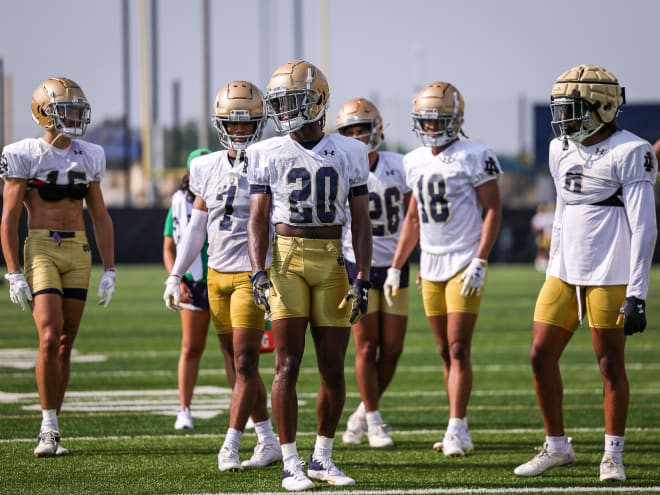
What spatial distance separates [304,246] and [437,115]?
180 cm

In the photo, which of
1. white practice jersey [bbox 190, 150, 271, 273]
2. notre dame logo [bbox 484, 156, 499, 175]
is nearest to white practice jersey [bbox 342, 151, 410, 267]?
notre dame logo [bbox 484, 156, 499, 175]

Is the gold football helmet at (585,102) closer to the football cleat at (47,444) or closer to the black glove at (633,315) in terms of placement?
the black glove at (633,315)

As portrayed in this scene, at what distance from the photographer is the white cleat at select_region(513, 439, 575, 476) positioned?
6.07m

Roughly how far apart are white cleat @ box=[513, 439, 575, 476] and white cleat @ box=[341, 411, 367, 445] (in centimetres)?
133

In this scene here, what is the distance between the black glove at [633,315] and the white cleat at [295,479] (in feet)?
5.39

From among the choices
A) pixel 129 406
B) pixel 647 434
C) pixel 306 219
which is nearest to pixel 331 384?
pixel 306 219

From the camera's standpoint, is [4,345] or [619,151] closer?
[619,151]

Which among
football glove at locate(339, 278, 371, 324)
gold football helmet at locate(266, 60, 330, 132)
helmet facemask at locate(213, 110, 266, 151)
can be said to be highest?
gold football helmet at locate(266, 60, 330, 132)

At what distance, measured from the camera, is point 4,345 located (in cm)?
1245

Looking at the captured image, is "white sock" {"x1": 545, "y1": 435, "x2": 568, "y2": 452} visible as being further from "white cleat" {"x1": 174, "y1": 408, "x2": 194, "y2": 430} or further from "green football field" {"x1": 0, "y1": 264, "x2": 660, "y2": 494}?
"white cleat" {"x1": 174, "y1": 408, "x2": 194, "y2": 430}

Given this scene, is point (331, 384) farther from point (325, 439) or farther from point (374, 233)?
point (374, 233)

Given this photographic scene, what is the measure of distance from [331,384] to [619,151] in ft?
5.82

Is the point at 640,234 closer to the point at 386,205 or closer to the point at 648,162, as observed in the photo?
the point at 648,162

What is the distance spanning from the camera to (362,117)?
24.9ft
